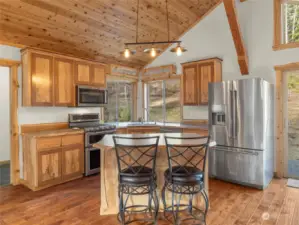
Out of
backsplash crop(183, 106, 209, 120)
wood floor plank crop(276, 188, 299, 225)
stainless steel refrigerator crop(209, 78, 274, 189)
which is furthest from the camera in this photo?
backsplash crop(183, 106, 209, 120)

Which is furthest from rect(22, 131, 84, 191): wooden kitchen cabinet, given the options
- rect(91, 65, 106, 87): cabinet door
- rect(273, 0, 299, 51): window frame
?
rect(273, 0, 299, 51): window frame

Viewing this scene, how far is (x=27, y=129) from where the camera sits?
3844mm

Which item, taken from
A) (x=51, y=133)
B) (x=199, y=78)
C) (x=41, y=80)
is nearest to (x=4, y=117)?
(x=41, y=80)

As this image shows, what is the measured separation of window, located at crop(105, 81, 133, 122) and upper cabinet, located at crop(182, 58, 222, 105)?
194cm

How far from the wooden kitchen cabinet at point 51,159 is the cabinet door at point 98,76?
1.31 meters

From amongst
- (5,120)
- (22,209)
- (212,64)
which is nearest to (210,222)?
(22,209)

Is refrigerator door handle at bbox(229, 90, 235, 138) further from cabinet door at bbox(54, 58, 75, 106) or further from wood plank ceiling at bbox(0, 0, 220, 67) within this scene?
cabinet door at bbox(54, 58, 75, 106)

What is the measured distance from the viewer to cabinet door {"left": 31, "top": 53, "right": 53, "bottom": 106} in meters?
3.67

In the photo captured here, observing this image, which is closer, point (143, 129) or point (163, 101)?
point (143, 129)

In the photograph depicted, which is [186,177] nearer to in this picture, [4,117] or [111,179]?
[111,179]

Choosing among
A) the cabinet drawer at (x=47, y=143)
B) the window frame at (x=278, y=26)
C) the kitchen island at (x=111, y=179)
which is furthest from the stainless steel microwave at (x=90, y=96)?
the window frame at (x=278, y=26)

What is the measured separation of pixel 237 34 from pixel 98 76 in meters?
3.02

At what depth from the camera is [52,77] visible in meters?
3.94

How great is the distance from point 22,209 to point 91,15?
3252mm
